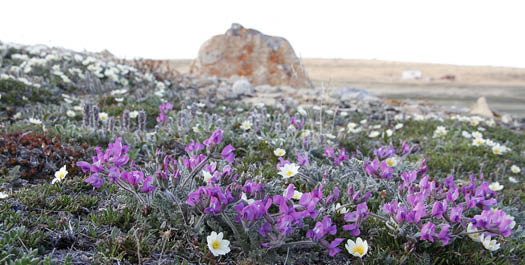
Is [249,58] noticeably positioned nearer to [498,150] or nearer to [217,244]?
[498,150]

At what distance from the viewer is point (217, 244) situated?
2.33m

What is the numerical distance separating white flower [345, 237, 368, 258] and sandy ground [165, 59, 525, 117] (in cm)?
1511

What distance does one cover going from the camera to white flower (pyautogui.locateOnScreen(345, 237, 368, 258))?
2.40m

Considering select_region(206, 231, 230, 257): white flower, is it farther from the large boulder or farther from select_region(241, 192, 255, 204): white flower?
the large boulder

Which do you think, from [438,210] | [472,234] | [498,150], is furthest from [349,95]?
[438,210]

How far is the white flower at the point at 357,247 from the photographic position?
94.7 inches

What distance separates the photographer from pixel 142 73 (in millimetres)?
9875

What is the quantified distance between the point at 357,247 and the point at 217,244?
811 mm

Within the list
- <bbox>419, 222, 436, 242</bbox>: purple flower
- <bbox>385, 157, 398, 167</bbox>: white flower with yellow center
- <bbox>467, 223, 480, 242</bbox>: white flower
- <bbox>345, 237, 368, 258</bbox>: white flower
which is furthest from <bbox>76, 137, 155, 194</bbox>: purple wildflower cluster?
<bbox>385, 157, 398, 167</bbox>: white flower with yellow center

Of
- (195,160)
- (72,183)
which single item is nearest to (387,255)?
(195,160)

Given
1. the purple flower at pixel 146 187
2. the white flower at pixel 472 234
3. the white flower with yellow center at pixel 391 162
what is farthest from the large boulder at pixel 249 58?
the purple flower at pixel 146 187

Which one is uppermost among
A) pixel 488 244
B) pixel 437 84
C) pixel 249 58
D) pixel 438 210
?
pixel 249 58

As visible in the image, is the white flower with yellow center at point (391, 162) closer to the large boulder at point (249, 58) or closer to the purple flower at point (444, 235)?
the purple flower at point (444, 235)

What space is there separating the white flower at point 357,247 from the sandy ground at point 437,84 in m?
15.1
